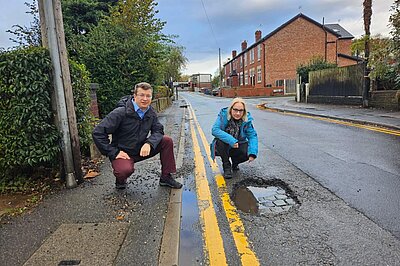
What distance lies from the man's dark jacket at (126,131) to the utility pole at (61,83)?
580mm

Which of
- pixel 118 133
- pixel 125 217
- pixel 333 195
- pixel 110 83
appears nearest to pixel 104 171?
pixel 118 133

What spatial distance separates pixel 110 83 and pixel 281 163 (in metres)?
8.62

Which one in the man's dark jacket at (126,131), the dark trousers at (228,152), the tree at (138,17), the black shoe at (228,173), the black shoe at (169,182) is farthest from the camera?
the tree at (138,17)

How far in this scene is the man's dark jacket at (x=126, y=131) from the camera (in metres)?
4.23

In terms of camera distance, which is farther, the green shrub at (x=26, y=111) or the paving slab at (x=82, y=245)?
the green shrub at (x=26, y=111)

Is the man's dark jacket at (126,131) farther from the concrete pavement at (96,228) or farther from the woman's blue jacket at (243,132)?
the woman's blue jacket at (243,132)

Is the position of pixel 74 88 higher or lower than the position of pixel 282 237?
higher

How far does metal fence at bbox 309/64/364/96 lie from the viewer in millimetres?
16641

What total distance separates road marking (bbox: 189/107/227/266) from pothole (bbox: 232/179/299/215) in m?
0.39

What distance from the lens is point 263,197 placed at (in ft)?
13.9

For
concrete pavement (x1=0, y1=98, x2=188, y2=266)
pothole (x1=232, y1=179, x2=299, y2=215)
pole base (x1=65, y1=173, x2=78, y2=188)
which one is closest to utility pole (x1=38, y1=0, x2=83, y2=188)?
pole base (x1=65, y1=173, x2=78, y2=188)

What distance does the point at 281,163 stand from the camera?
5.96 metres

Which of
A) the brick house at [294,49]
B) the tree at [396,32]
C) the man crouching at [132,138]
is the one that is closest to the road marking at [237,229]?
the man crouching at [132,138]

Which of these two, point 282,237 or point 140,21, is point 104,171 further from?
point 140,21
